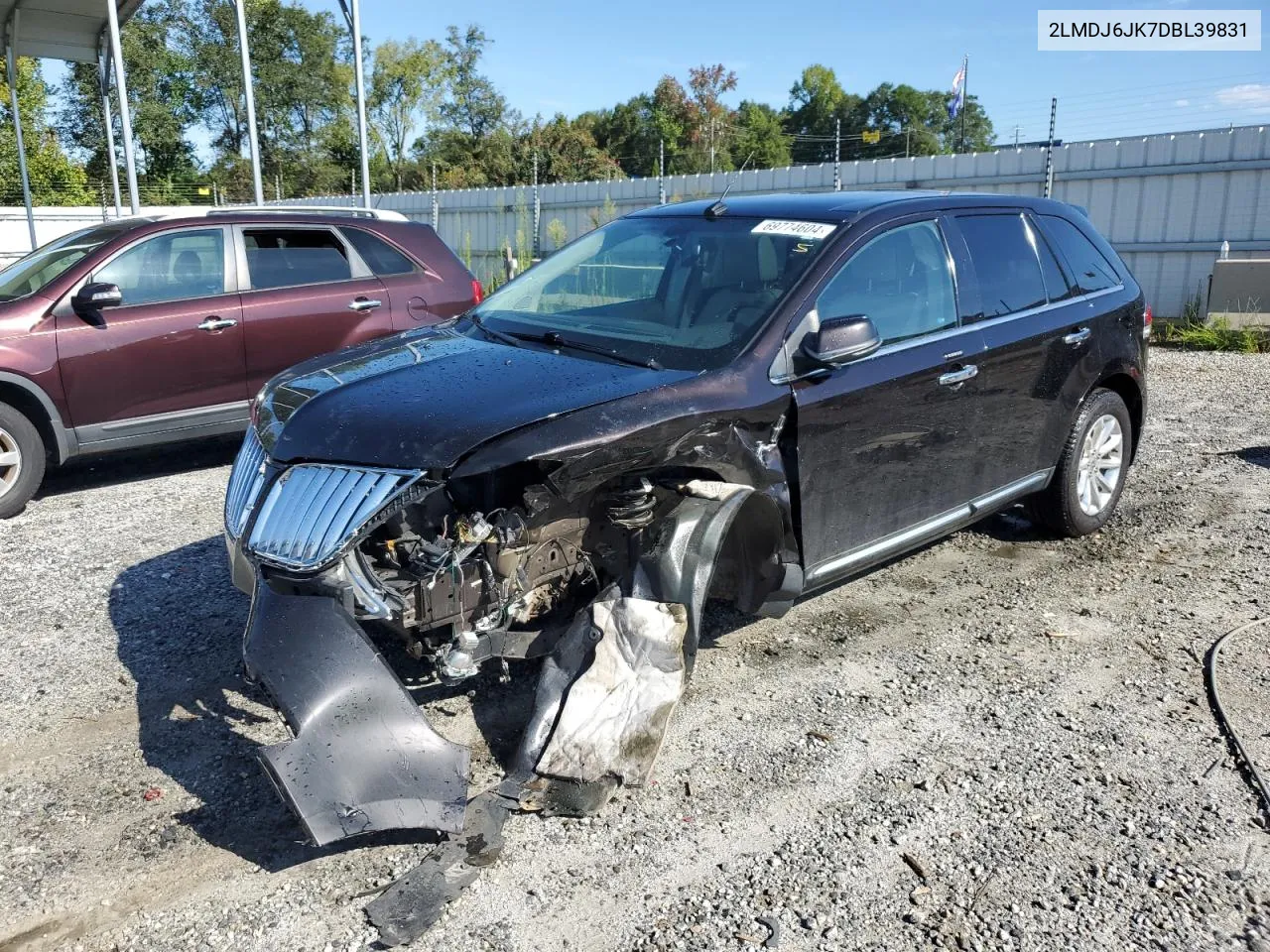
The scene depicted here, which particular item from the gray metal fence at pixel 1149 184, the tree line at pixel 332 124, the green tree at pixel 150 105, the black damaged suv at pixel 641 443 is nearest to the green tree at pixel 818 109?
the tree line at pixel 332 124

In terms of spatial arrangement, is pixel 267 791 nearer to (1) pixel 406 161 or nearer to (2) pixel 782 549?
(2) pixel 782 549

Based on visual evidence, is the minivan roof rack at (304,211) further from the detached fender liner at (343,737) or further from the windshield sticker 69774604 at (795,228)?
the detached fender liner at (343,737)

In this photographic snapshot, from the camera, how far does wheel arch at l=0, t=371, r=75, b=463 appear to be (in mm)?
6266

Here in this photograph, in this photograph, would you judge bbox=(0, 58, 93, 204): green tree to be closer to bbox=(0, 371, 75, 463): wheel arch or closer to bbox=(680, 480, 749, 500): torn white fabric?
bbox=(0, 371, 75, 463): wheel arch

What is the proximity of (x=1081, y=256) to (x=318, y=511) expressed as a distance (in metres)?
4.30

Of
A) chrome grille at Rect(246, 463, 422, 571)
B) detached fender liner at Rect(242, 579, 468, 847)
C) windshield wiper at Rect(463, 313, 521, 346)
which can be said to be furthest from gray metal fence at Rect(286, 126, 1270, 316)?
detached fender liner at Rect(242, 579, 468, 847)

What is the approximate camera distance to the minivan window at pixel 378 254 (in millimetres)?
7727

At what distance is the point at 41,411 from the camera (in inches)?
253

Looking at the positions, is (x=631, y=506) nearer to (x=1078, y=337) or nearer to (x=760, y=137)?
(x=1078, y=337)

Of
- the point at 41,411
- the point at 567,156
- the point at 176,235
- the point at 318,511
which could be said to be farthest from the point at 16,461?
the point at 567,156

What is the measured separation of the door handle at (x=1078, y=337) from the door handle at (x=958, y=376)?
2.88 ft

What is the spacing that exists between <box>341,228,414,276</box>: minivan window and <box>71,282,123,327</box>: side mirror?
179cm

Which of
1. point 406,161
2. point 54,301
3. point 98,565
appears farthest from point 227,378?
point 406,161

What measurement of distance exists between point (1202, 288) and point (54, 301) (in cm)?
1283
